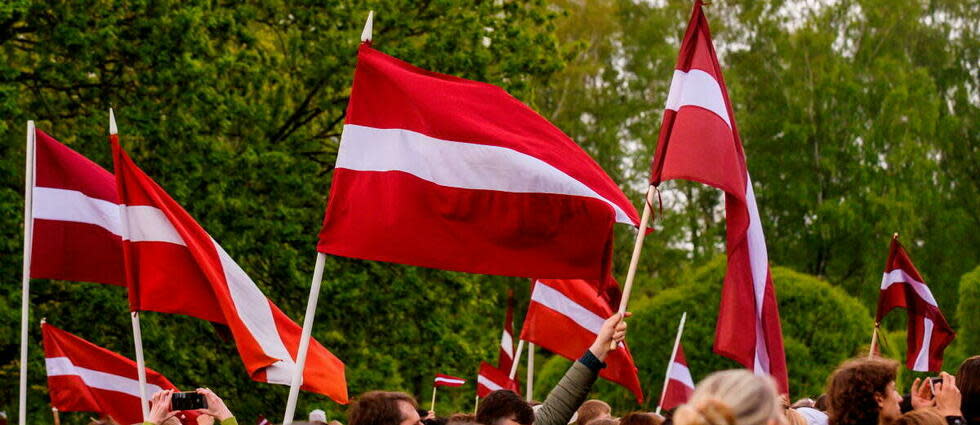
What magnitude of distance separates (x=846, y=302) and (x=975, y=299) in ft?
11.0

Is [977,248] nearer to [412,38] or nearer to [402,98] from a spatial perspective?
[412,38]

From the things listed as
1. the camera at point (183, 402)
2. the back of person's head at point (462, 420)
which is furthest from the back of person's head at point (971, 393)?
the camera at point (183, 402)

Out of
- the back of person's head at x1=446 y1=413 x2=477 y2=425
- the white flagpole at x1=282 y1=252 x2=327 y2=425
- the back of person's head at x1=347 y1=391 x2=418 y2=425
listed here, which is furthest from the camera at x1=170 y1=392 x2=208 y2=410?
the back of person's head at x1=446 y1=413 x2=477 y2=425

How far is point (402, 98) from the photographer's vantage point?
26.1 ft

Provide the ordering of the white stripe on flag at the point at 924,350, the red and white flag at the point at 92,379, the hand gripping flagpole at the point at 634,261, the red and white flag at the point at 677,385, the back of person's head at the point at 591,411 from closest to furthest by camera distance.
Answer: the hand gripping flagpole at the point at 634,261 → the back of person's head at the point at 591,411 → the red and white flag at the point at 92,379 → the white stripe on flag at the point at 924,350 → the red and white flag at the point at 677,385

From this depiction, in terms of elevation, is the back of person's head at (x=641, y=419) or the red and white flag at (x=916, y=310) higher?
the red and white flag at (x=916, y=310)

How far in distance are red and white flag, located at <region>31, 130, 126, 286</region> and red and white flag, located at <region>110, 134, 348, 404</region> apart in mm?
2352

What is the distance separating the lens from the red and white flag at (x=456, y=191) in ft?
25.3

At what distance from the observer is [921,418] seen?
6.03 metres

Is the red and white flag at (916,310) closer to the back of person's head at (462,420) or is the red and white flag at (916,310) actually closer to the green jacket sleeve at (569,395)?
the back of person's head at (462,420)

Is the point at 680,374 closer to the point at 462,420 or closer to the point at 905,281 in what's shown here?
the point at 905,281

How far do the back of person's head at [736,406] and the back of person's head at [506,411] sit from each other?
302cm

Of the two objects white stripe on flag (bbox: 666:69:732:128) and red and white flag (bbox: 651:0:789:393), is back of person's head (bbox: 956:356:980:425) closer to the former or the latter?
red and white flag (bbox: 651:0:789:393)

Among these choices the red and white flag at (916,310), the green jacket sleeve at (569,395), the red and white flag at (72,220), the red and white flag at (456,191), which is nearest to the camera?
the green jacket sleeve at (569,395)
